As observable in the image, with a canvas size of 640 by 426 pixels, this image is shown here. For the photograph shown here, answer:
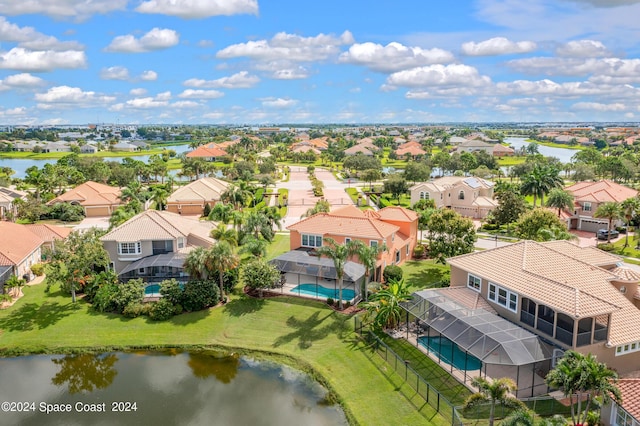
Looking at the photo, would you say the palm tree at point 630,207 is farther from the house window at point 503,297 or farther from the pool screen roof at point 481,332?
the pool screen roof at point 481,332

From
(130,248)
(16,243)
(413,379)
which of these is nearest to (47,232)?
(16,243)

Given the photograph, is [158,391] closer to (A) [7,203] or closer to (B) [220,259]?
(B) [220,259]

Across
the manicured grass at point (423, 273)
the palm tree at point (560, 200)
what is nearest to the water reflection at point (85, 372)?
the manicured grass at point (423, 273)

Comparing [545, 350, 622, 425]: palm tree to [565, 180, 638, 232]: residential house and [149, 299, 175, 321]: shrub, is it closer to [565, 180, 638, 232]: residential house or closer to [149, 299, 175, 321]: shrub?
[149, 299, 175, 321]: shrub

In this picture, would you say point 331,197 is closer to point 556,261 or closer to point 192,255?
point 192,255

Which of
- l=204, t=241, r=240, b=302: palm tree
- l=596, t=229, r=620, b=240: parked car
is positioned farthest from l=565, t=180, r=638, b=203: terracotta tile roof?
l=204, t=241, r=240, b=302: palm tree
